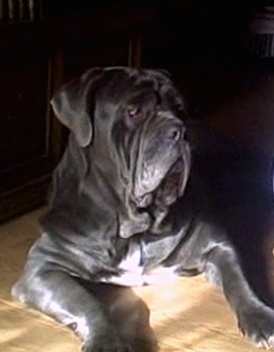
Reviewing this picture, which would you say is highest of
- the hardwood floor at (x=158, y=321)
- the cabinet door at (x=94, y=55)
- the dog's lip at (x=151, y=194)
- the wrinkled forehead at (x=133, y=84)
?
the wrinkled forehead at (x=133, y=84)

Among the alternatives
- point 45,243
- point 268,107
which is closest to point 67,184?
point 45,243

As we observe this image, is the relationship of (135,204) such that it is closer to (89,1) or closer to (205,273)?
(205,273)

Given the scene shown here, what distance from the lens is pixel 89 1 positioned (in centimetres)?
325

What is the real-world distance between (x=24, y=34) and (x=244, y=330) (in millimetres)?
1126

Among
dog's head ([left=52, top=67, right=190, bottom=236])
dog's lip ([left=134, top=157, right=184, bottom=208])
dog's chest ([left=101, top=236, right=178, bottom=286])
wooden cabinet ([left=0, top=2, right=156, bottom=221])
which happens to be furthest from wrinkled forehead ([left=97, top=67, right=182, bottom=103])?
wooden cabinet ([left=0, top=2, right=156, bottom=221])

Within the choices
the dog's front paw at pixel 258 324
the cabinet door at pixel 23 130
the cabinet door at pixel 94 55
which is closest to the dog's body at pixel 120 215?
the dog's front paw at pixel 258 324

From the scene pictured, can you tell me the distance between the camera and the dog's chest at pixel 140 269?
7.80 ft

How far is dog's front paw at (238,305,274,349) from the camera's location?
2.12 meters

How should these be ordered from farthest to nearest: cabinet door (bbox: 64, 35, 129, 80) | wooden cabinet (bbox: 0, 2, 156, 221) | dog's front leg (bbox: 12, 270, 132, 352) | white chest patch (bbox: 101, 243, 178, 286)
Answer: cabinet door (bbox: 64, 35, 129, 80)
wooden cabinet (bbox: 0, 2, 156, 221)
white chest patch (bbox: 101, 243, 178, 286)
dog's front leg (bbox: 12, 270, 132, 352)

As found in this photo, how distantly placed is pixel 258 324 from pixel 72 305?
40 centimetres

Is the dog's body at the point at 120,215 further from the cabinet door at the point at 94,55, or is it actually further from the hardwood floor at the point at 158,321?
→ the cabinet door at the point at 94,55

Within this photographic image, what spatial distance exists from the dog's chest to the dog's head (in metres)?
0.14

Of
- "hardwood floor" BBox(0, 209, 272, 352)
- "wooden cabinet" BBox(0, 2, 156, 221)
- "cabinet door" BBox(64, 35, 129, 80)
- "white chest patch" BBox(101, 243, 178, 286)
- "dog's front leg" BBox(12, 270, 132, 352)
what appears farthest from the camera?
"cabinet door" BBox(64, 35, 129, 80)

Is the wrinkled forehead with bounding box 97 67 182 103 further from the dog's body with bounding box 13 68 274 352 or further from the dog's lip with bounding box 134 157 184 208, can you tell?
the dog's lip with bounding box 134 157 184 208
